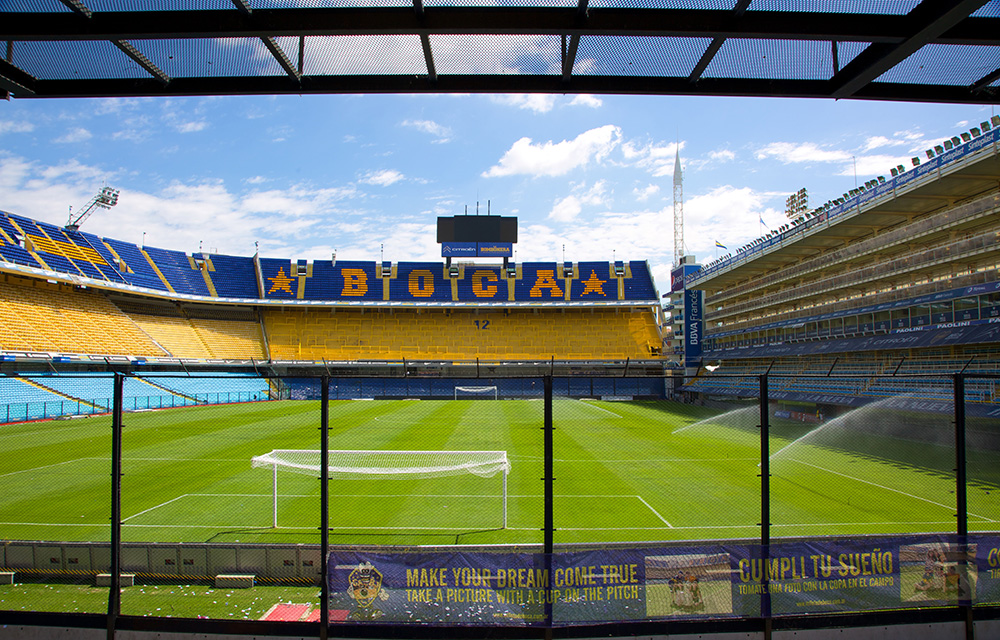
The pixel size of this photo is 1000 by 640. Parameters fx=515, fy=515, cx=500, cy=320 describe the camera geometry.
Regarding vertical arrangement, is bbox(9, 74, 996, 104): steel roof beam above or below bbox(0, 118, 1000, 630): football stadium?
above

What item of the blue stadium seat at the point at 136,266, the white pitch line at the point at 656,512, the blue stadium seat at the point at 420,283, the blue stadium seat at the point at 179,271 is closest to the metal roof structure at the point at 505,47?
the white pitch line at the point at 656,512

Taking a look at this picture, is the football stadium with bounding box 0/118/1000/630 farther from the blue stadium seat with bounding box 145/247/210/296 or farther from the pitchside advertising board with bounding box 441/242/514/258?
the pitchside advertising board with bounding box 441/242/514/258

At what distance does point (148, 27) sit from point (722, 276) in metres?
45.5

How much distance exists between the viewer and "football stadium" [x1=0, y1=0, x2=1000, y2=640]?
4016mm

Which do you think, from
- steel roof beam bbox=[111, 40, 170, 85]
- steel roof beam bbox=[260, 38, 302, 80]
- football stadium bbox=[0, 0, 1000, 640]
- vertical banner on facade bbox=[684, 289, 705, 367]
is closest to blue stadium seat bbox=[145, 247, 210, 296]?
football stadium bbox=[0, 0, 1000, 640]

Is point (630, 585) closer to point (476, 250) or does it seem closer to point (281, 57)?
point (281, 57)

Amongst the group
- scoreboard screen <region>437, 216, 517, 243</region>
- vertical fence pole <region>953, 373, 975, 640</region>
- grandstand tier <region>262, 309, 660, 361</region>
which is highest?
scoreboard screen <region>437, 216, 517, 243</region>

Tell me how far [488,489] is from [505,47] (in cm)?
1202

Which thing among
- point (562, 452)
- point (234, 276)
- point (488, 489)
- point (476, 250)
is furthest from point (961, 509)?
point (234, 276)

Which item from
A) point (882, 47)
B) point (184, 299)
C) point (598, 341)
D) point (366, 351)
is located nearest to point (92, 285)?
point (184, 299)

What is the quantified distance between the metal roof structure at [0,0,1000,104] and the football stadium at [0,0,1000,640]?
0.03 metres

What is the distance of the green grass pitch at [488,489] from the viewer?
10.7 m

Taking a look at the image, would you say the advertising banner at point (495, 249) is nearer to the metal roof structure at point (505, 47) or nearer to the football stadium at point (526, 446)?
the football stadium at point (526, 446)

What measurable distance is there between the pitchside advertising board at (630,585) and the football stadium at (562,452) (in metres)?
0.03
